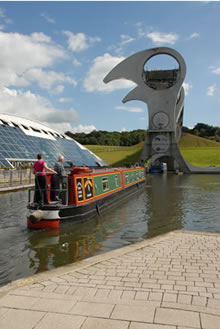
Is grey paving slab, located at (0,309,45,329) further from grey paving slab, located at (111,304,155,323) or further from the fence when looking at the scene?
the fence

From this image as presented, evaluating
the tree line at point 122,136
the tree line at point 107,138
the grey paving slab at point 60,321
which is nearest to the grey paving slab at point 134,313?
the grey paving slab at point 60,321

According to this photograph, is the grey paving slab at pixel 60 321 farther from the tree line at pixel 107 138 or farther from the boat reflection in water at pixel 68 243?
the tree line at pixel 107 138

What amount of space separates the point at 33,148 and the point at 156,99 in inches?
1051

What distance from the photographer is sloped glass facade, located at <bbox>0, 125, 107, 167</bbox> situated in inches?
1152

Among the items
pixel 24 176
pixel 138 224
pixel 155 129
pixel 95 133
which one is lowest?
pixel 138 224

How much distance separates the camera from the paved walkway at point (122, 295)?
3240 mm

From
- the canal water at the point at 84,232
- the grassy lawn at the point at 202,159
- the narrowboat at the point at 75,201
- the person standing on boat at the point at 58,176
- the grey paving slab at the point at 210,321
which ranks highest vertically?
the grassy lawn at the point at 202,159

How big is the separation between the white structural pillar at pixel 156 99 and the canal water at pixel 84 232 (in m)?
36.4

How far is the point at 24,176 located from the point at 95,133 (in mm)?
110281

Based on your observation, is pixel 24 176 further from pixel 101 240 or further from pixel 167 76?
pixel 167 76

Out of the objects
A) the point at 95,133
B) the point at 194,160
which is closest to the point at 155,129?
the point at 194,160

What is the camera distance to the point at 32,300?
382cm

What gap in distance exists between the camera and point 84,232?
362 inches

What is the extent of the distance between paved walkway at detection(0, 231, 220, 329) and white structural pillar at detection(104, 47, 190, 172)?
4572 cm
